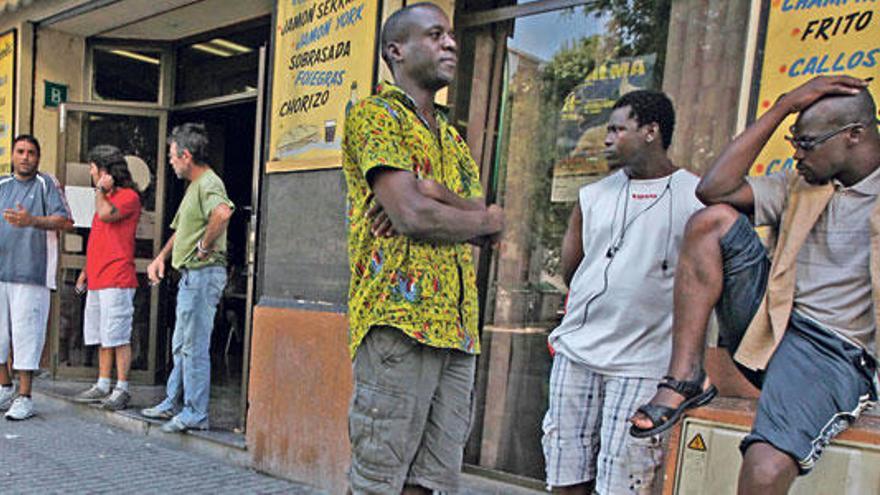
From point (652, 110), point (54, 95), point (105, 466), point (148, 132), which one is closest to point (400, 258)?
point (652, 110)

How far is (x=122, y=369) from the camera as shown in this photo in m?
5.23

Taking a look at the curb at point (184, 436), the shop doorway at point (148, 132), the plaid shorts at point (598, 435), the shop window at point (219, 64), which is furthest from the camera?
the shop doorway at point (148, 132)

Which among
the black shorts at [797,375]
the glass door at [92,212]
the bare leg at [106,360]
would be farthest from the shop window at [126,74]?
the black shorts at [797,375]

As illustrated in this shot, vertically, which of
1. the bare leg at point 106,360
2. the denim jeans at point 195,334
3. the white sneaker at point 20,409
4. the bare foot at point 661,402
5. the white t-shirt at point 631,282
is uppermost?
the white t-shirt at point 631,282

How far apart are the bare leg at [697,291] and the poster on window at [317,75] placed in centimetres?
222

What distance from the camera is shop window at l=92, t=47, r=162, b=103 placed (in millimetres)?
6406

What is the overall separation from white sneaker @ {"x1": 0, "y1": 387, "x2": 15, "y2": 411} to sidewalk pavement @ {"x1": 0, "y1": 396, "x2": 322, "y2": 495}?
360mm

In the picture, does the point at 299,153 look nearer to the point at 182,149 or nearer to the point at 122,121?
the point at 182,149

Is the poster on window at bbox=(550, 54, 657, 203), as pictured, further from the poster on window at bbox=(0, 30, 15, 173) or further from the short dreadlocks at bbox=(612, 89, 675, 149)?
the poster on window at bbox=(0, 30, 15, 173)

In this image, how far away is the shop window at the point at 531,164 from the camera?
370cm

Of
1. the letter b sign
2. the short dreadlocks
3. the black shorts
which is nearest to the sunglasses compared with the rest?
the black shorts

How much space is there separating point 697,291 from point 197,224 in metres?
3.41

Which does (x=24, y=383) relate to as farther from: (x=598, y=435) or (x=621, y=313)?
(x=621, y=313)

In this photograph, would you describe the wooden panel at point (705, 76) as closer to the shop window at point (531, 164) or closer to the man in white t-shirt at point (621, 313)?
the shop window at point (531, 164)
